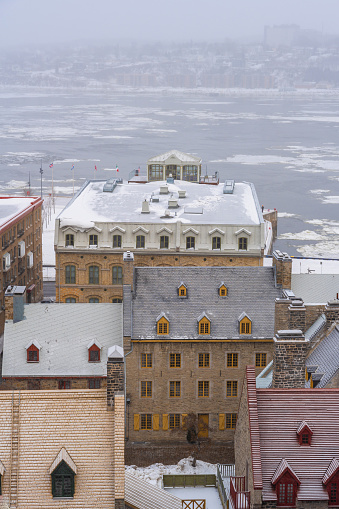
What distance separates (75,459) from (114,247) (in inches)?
1879

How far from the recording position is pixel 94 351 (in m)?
60.4

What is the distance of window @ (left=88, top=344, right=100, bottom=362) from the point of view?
198ft

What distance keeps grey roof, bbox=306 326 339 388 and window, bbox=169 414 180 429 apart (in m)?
13.1

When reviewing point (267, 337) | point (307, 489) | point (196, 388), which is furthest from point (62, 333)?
point (307, 489)

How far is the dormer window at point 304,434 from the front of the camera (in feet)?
126

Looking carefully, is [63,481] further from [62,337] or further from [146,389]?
[62,337]

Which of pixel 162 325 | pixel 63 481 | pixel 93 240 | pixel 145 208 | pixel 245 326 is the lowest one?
pixel 245 326

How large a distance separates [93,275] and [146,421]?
24022mm

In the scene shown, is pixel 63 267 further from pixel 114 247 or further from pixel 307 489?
pixel 307 489

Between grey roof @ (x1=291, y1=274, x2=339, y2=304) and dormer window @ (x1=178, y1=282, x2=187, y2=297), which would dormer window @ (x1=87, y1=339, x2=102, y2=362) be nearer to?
dormer window @ (x1=178, y1=282, x2=187, y2=297)

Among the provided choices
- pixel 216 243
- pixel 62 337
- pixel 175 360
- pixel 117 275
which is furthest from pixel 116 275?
pixel 175 360

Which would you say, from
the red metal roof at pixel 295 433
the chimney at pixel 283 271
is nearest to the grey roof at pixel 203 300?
the chimney at pixel 283 271

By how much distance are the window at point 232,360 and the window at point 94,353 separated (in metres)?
9.96

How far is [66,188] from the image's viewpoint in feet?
654
